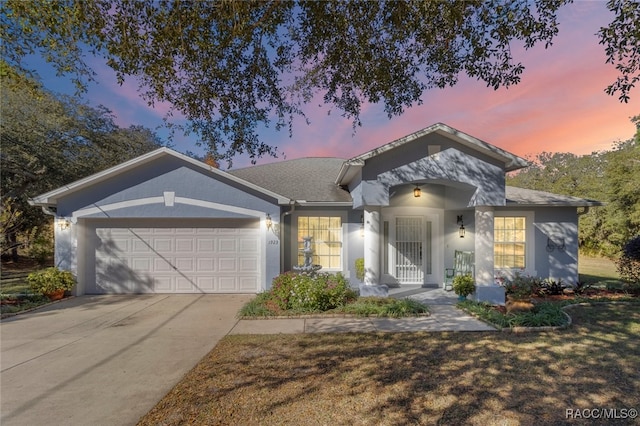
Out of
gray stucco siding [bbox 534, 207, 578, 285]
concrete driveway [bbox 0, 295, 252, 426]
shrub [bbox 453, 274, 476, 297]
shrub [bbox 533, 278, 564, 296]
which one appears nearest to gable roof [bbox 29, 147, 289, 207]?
concrete driveway [bbox 0, 295, 252, 426]

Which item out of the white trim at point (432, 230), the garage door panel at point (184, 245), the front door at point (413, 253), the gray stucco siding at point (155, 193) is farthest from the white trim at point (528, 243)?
the garage door panel at point (184, 245)

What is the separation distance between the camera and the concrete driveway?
3.79 meters

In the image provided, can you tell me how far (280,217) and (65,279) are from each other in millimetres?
6864

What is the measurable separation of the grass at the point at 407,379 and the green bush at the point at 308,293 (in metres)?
1.73

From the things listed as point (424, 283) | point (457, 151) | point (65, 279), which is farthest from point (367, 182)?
point (65, 279)

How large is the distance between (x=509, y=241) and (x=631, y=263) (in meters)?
3.90

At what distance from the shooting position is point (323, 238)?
442 inches

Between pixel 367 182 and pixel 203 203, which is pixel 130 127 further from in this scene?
pixel 367 182

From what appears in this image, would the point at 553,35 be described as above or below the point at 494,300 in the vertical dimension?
above

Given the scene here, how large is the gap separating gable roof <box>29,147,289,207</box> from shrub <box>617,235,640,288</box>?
38.1ft

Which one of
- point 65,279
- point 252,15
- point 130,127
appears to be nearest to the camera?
point 252,15

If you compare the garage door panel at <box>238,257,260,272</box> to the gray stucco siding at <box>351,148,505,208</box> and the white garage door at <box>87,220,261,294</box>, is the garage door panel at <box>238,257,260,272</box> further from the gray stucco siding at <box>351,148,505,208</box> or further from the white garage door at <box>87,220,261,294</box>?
the gray stucco siding at <box>351,148,505,208</box>

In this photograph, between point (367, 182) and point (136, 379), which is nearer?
point (136, 379)

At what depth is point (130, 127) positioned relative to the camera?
20.7 m
